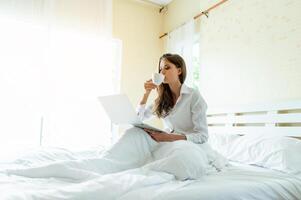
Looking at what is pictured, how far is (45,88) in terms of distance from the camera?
118 inches

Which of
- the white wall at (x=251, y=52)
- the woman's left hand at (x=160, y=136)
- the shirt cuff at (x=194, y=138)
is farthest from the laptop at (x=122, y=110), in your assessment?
the white wall at (x=251, y=52)

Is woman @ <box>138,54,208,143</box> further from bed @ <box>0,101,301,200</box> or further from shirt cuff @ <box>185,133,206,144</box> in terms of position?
bed @ <box>0,101,301,200</box>

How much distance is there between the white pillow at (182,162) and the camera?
1.15 m

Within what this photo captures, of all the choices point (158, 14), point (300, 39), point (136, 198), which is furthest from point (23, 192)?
point (158, 14)

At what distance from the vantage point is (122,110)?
1.50 m

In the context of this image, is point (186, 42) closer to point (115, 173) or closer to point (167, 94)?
point (167, 94)

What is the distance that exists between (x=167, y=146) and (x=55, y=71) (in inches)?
83.5

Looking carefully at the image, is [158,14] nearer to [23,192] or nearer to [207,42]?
[207,42]

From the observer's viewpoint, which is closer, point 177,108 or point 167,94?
point 177,108

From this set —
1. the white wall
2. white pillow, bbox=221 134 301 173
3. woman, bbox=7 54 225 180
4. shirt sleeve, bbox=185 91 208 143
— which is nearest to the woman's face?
woman, bbox=7 54 225 180

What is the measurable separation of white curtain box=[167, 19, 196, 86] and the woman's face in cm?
136

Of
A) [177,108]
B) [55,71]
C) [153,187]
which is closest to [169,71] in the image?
[177,108]

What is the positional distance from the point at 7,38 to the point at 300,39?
8.60ft

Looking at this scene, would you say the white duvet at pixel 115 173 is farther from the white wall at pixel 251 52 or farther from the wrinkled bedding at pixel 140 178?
the white wall at pixel 251 52
